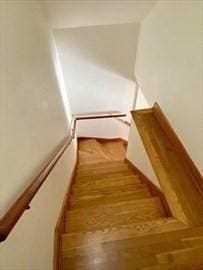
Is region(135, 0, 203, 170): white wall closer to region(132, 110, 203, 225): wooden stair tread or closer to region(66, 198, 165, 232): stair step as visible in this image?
region(132, 110, 203, 225): wooden stair tread

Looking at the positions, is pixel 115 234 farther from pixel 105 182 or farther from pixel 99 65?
pixel 99 65

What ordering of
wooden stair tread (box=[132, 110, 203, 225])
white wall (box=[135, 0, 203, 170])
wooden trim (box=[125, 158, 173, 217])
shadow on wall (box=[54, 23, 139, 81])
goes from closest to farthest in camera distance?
wooden stair tread (box=[132, 110, 203, 225]) → white wall (box=[135, 0, 203, 170]) → wooden trim (box=[125, 158, 173, 217]) → shadow on wall (box=[54, 23, 139, 81])

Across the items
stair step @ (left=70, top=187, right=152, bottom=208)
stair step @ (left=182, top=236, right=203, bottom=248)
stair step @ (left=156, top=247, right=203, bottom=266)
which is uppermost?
stair step @ (left=70, top=187, right=152, bottom=208)

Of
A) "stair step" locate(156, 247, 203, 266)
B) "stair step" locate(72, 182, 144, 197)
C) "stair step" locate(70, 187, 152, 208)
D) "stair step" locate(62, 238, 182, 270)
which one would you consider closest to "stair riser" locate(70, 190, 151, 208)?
"stair step" locate(70, 187, 152, 208)

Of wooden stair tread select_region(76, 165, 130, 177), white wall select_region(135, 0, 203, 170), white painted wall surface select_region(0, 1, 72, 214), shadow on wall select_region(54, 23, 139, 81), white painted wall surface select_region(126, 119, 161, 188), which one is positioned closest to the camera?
white painted wall surface select_region(0, 1, 72, 214)

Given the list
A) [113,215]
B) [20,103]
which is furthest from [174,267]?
[20,103]

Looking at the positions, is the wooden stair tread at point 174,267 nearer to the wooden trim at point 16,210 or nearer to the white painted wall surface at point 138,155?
the wooden trim at point 16,210

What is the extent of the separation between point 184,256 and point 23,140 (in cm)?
109

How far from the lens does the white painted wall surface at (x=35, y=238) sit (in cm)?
92

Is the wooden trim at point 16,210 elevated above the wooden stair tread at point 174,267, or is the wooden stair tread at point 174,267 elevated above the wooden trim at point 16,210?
the wooden trim at point 16,210

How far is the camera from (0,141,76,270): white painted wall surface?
36.0 inches

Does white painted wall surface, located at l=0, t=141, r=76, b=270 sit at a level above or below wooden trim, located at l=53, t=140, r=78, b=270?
above

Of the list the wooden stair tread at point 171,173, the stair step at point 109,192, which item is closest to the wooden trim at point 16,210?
the wooden stair tread at point 171,173

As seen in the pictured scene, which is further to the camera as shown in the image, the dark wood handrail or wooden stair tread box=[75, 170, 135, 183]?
the dark wood handrail
